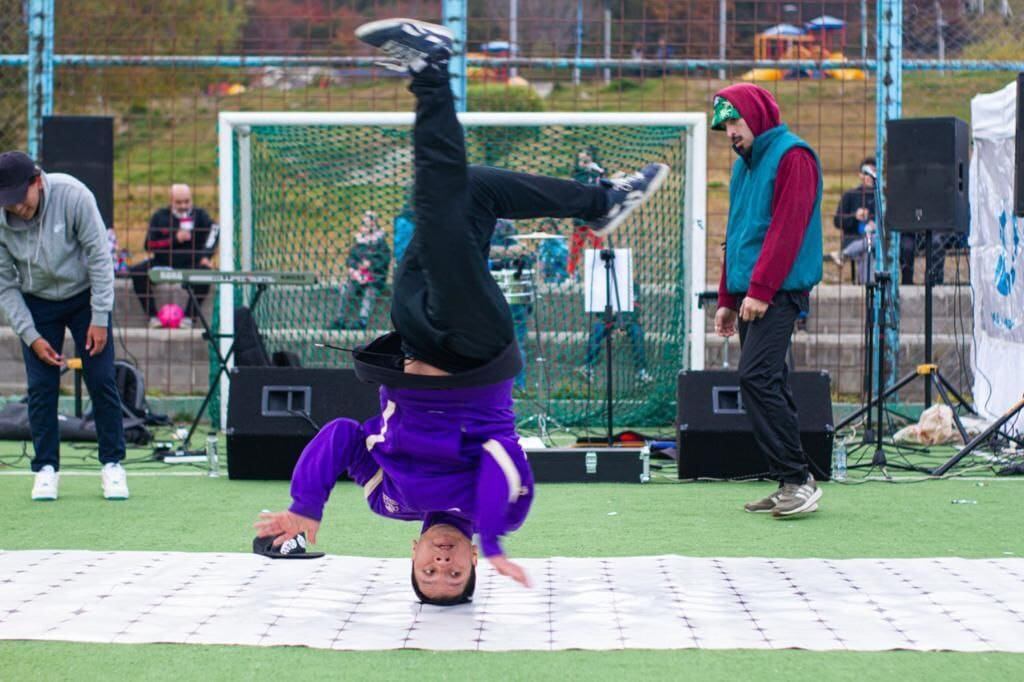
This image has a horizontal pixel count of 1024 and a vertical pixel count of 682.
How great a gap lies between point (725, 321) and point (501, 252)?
11.4 feet

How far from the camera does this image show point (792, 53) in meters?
10.9

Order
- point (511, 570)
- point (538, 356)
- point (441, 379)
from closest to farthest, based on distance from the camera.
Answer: point (511, 570), point (441, 379), point (538, 356)

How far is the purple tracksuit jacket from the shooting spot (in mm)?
4609

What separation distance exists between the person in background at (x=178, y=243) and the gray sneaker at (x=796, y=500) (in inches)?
238

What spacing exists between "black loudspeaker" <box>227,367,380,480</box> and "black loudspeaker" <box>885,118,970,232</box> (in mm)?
3690

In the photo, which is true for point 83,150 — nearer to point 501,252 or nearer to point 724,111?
point 501,252

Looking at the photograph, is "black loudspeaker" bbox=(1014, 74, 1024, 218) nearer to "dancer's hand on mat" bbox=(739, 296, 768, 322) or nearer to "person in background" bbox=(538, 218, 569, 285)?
"dancer's hand on mat" bbox=(739, 296, 768, 322)

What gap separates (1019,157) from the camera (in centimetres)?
796

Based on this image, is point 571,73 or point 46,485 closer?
point 46,485

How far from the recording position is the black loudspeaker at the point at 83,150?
32.1 feet

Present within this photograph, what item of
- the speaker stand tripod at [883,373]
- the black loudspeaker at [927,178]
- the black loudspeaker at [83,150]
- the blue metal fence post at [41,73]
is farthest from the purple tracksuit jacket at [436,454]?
the blue metal fence post at [41,73]

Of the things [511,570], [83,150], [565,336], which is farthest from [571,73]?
[511,570]

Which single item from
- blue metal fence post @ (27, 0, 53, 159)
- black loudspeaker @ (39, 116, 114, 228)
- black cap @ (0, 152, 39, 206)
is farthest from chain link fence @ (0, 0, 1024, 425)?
black cap @ (0, 152, 39, 206)

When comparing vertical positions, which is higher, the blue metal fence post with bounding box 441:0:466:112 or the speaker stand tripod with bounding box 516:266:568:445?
the blue metal fence post with bounding box 441:0:466:112
